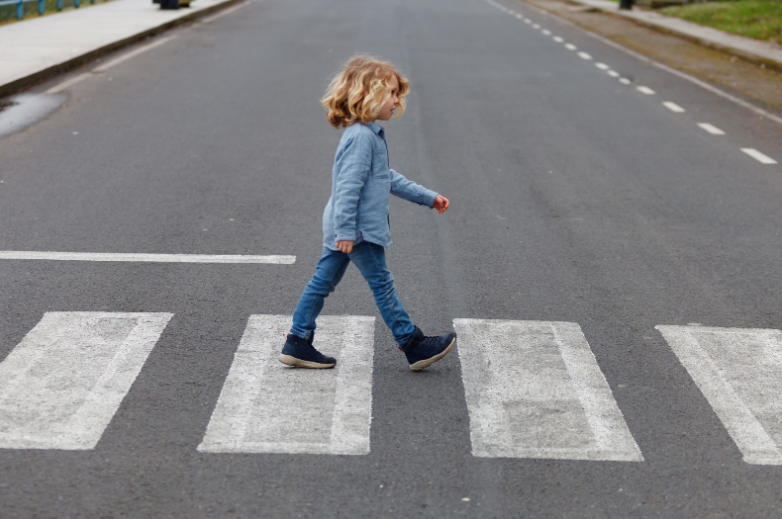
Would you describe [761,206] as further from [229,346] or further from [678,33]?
[678,33]

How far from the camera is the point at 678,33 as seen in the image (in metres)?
25.0

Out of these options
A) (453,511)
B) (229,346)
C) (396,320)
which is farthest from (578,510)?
(229,346)

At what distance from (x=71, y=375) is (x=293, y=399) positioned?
1.09 metres

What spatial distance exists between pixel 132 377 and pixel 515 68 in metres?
13.8

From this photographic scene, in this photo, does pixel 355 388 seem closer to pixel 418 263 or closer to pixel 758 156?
pixel 418 263

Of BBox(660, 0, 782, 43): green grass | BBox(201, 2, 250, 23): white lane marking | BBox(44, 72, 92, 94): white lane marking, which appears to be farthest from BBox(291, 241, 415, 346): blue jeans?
BBox(201, 2, 250, 23): white lane marking

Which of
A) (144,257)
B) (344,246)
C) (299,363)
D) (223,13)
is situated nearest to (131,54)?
(223,13)

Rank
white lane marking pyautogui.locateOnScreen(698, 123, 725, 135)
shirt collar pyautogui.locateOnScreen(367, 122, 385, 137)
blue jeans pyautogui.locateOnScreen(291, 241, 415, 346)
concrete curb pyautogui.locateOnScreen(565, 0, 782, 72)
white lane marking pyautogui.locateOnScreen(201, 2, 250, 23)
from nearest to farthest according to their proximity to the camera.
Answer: shirt collar pyautogui.locateOnScreen(367, 122, 385, 137)
blue jeans pyautogui.locateOnScreen(291, 241, 415, 346)
white lane marking pyautogui.locateOnScreen(698, 123, 725, 135)
concrete curb pyautogui.locateOnScreen(565, 0, 782, 72)
white lane marking pyautogui.locateOnScreen(201, 2, 250, 23)

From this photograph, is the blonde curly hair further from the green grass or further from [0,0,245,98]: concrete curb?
the green grass

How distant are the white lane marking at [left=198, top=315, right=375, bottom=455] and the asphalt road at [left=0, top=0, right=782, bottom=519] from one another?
2.8 inches

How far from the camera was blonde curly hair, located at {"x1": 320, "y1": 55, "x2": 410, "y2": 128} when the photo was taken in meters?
4.41

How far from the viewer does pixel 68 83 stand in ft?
46.6

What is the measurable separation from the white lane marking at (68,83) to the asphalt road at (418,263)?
25 centimetres

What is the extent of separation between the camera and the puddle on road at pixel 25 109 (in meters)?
11.1
